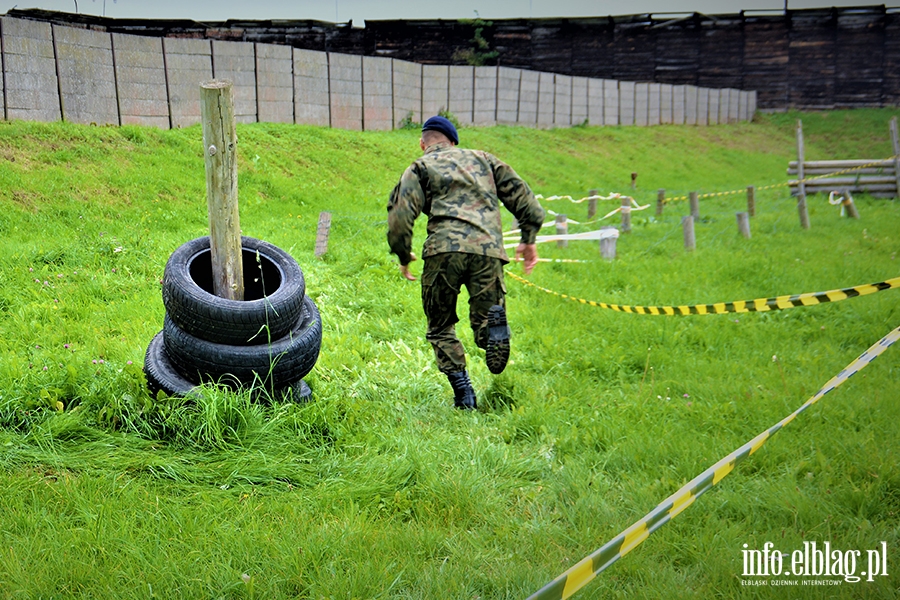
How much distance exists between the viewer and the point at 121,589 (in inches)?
112

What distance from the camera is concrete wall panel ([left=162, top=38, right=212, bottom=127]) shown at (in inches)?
629

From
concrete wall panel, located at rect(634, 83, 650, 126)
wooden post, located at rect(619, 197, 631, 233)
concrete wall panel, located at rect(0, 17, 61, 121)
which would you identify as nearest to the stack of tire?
wooden post, located at rect(619, 197, 631, 233)

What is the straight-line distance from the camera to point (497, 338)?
16.5 ft

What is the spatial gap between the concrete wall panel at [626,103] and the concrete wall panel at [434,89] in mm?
11632

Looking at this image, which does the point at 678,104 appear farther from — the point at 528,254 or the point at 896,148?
the point at 528,254

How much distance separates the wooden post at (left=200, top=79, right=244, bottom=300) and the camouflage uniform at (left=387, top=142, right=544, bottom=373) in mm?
1043

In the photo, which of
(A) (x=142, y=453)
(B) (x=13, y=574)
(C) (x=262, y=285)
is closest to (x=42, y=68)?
(C) (x=262, y=285)

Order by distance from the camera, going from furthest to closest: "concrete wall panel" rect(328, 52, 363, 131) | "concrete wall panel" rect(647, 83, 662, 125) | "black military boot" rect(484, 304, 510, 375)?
1. "concrete wall panel" rect(647, 83, 662, 125)
2. "concrete wall panel" rect(328, 52, 363, 131)
3. "black military boot" rect(484, 304, 510, 375)

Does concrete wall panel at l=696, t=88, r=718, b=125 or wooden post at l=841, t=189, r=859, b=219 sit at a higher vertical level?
concrete wall panel at l=696, t=88, r=718, b=125

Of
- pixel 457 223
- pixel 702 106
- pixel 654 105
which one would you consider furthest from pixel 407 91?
pixel 702 106

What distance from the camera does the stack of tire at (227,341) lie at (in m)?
4.43

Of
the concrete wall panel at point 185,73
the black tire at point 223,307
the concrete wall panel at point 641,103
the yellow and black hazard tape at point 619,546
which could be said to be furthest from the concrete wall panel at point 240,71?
the concrete wall panel at point 641,103

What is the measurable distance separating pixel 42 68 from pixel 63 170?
330 cm

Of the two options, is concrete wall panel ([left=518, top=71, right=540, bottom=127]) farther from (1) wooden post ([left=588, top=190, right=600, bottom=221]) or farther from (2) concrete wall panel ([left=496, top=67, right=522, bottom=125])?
(1) wooden post ([left=588, top=190, right=600, bottom=221])
